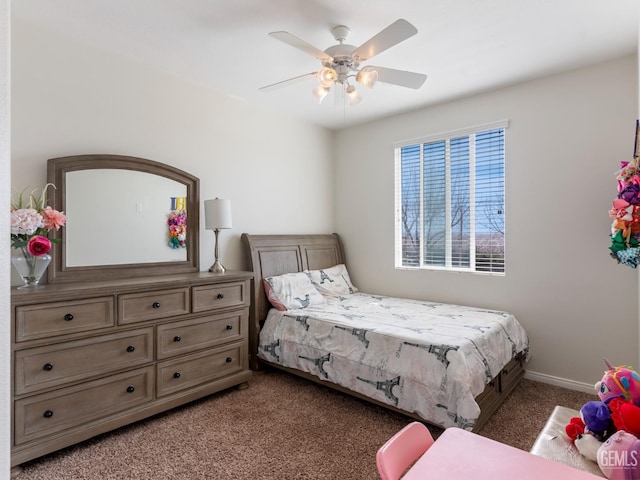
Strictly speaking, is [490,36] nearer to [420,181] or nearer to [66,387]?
[420,181]

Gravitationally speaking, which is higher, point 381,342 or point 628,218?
point 628,218

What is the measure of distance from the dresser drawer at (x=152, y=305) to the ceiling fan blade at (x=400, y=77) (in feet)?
6.70

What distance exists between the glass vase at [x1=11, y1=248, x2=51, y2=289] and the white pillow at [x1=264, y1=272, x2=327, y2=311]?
1.79m

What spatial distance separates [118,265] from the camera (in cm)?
267

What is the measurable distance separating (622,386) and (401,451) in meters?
0.72

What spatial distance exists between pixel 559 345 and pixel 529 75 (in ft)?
7.66

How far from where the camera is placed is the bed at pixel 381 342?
2240 mm

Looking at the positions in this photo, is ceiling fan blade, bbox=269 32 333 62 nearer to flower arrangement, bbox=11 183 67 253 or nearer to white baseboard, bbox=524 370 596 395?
flower arrangement, bbox=11 183 67 253

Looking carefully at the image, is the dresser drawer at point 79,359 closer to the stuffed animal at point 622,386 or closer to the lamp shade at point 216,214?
the lamp shade at point 216,214

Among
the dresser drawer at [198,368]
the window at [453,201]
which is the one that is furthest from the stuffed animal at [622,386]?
the dresser drawer at [198,368]

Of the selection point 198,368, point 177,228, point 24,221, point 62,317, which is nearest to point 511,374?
point 198,368

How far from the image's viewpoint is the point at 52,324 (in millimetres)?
1994

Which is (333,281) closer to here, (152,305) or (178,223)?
(178,223)

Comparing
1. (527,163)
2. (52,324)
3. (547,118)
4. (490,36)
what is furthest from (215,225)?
(547,118)
